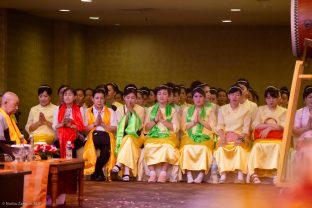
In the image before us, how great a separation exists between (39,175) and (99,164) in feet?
11.2

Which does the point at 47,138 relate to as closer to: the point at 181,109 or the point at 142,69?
the point at 181,109

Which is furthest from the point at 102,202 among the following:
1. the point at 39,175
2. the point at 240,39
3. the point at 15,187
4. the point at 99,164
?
the point at 240,39

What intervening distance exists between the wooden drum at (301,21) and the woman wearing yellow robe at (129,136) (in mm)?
4510

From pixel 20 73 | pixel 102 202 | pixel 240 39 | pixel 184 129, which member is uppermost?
pixel 240 39

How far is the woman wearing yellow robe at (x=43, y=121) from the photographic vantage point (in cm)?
876

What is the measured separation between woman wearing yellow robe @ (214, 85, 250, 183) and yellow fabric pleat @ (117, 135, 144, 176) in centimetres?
106

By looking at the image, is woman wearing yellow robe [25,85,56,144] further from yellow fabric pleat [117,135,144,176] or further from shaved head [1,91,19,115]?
shaved head [1,91,19,115]

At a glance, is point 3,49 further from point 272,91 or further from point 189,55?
point 272,91

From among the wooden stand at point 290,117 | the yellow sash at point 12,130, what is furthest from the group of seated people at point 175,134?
the wooden stand at point 290,117

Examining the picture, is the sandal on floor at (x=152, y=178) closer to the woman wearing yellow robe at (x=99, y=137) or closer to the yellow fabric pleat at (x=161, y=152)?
the yellow fabric pleat at (x=161, y=152)

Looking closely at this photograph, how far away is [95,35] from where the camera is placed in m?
14.4

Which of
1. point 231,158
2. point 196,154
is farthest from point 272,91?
point 196,154

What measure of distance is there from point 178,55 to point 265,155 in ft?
21.2

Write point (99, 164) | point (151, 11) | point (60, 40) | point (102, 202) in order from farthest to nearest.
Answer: point (60, 40) < point (151, 11) < point (99, 164) < point (102, 202)
